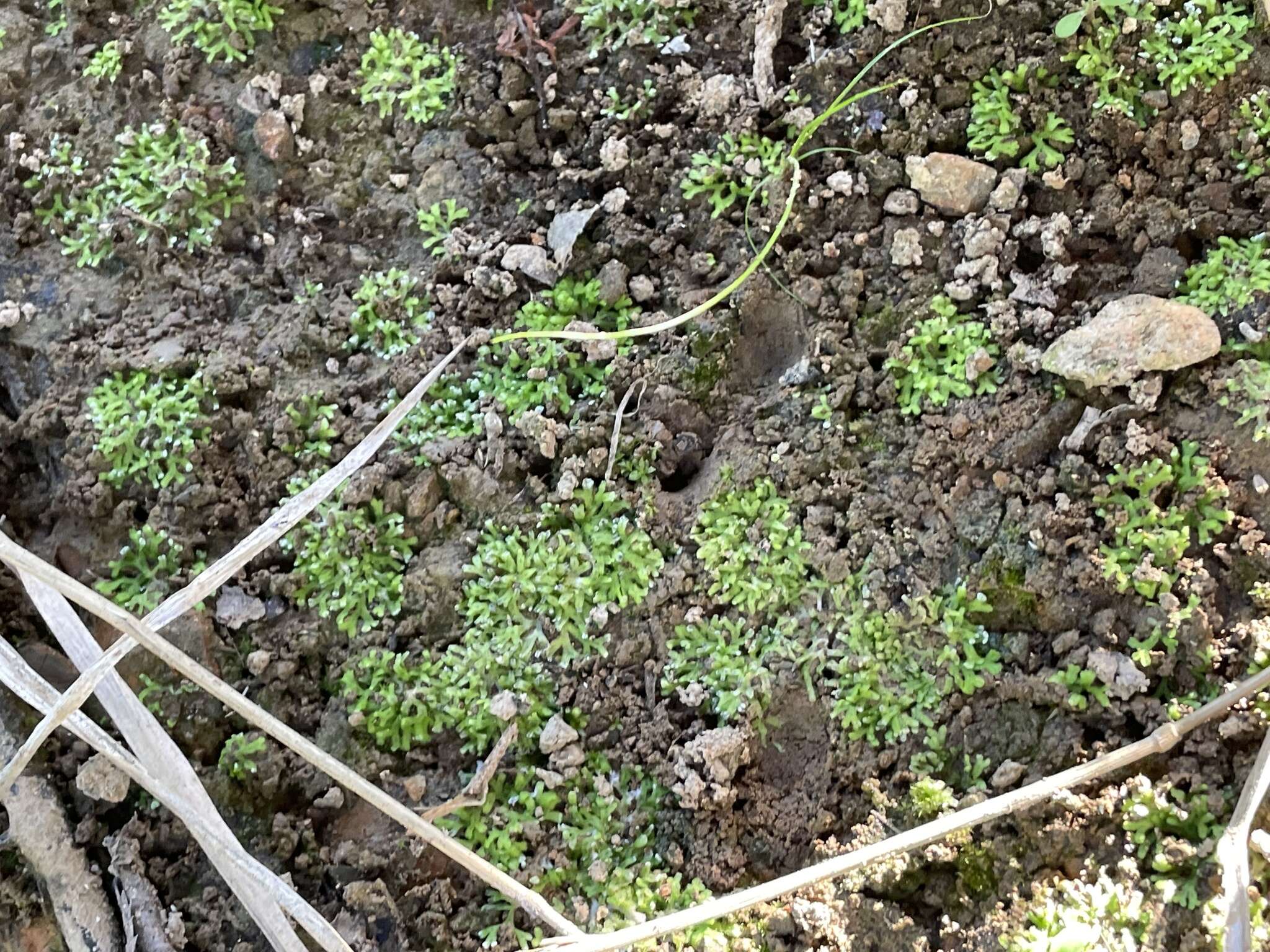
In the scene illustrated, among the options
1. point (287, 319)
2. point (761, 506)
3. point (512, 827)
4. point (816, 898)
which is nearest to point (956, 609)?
point (761, 506)

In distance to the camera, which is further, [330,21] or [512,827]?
[330,21]

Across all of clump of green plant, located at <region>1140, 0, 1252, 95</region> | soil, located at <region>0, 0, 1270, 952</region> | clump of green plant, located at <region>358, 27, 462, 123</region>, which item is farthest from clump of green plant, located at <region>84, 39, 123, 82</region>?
clump of green plant, located at <region>1140, 0, 1252, 95</region>

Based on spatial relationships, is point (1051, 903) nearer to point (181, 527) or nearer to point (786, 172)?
point (786, 172)

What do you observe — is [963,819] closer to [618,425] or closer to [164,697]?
[618,425]

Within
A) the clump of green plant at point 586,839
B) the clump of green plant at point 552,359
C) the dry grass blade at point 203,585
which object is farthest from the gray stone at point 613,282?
the clump of green plant at point 586,839

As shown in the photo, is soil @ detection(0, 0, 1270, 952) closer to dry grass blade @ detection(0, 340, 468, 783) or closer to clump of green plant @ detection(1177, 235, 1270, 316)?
clump of green plant @ detection(1177, 235, 1270, 316)

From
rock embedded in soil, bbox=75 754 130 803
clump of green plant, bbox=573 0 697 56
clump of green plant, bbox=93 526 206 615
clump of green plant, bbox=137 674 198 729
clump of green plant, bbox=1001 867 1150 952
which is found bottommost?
clump of green plant, bbox=1001 867 1150 952

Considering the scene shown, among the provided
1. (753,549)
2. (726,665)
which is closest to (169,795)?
(726,665)

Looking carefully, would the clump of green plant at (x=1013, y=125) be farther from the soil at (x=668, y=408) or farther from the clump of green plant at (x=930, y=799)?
the clump of green plant at (x=930, y=799)

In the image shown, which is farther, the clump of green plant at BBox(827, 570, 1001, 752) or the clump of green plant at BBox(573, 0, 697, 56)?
the clump of green plant at BBox(573, 0, 697, 56)
